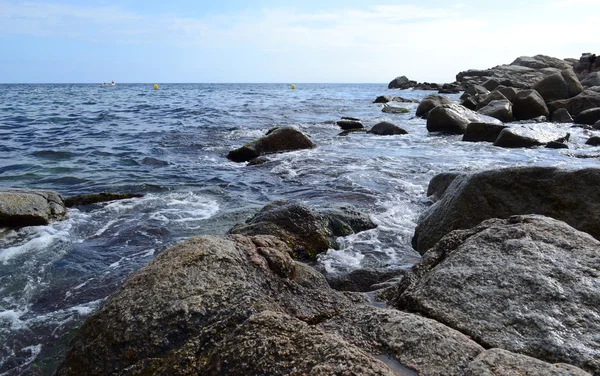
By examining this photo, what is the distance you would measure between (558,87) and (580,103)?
132 inches

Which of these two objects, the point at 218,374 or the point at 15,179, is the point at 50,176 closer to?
the point at 15,179

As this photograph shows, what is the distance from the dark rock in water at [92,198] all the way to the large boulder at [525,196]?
5929 millimetres

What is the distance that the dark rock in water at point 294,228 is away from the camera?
5348mm

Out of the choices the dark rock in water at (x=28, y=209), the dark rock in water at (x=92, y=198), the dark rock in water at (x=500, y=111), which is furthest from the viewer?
the dark rock in water at (x=500, y=111)

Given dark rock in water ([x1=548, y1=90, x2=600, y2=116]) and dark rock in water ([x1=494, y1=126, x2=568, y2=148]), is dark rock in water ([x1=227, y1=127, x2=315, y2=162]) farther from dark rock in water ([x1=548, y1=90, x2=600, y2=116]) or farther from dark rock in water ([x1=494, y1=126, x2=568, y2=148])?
dark rock in water ([x1=548, y1=90, x2=600, y2=116])

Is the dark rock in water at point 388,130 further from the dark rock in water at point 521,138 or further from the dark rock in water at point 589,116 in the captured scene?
the dark rock in water at point 589,116

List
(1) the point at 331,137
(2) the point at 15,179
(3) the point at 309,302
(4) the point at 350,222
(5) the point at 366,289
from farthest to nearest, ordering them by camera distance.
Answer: (1) the point at 331,137, (2) the point at 15,179, (4) the point at 350,222, (5) the point at 366,289, (3) the point at 309,302

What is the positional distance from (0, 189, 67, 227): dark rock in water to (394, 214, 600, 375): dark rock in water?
592 cm

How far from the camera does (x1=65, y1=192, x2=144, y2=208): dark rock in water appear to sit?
309 inches

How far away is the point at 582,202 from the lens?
4672 mm

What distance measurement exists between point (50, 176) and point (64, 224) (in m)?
3.72

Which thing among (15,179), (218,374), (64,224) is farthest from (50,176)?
(218,374)

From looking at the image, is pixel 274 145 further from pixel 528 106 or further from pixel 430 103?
pixel 528 106

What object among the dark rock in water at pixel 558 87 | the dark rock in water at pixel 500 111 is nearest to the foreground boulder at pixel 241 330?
the dark rock in water at pixel 500 111
